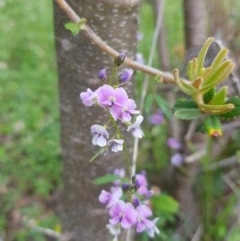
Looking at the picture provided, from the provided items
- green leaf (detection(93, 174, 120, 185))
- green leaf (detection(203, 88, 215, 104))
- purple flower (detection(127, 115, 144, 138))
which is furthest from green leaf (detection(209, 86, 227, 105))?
green leaf (detection(93, 174, 120, 185))

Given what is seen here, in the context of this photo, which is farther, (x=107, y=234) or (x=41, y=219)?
(x=41, y=219)

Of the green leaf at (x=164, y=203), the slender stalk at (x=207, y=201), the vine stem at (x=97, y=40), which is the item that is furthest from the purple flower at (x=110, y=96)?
the slender stalk at (x=207, y=201)

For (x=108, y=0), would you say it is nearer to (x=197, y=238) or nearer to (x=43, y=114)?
(x=197, y=238)

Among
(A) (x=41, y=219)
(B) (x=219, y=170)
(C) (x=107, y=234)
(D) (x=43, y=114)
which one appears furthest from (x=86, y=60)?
(D) (x=43, y=114)

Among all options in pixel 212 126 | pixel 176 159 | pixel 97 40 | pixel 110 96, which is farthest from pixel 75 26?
pixel 176 159

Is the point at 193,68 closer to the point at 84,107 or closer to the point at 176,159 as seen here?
the point at 84,107
